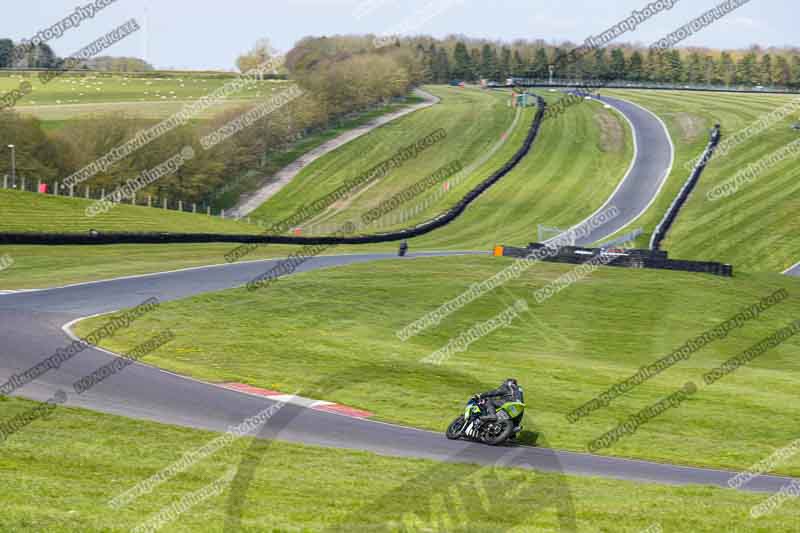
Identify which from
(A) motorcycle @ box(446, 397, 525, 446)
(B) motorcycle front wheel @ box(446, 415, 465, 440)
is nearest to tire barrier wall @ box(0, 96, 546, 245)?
(B) motorcycle front wheel @ box(446, 415, 465, 440)

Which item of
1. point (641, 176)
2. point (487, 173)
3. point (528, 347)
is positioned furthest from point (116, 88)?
point (528, 347)

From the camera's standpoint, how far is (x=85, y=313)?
29.3 meters

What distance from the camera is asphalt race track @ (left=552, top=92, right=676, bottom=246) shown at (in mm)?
72188

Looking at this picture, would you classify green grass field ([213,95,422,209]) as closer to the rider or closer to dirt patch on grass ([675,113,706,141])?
dirt patch on grass ([675,113,706,141])

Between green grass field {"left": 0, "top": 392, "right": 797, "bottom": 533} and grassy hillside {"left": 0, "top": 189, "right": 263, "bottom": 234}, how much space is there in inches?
1261

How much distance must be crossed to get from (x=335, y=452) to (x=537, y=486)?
11.3 feet

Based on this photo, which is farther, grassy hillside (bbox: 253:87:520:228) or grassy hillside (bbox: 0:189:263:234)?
grassy hillside (bbox: 253:87:520:228)

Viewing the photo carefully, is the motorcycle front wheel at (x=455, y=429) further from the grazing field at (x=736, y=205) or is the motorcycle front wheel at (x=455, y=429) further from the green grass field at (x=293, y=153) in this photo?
the green grass field at (x=293, y=153)

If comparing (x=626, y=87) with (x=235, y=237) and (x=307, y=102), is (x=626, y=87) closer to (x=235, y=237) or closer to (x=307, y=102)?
(x=307, y=102)

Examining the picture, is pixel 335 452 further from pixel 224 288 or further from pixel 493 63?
pixel 493 63

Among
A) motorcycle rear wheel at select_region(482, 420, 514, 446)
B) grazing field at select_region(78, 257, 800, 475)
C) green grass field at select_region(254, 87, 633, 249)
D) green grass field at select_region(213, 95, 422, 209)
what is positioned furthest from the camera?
green grass field at select_region(213, 95, 422, 209)

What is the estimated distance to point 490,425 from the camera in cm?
1808

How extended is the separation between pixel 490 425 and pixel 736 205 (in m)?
58.7

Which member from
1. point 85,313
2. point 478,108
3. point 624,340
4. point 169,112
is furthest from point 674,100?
point 85,313
